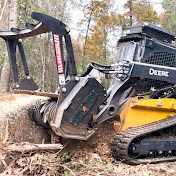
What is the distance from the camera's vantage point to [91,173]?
142 inches

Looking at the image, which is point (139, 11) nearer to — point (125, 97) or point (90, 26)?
point (90, 26)

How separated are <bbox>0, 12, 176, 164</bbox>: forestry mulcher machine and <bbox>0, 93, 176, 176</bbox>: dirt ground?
0.24m

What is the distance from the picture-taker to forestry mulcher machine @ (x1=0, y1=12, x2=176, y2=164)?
3.87 meters

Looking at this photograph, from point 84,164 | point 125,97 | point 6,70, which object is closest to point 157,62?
point 125,97

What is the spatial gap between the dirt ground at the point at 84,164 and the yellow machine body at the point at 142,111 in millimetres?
510

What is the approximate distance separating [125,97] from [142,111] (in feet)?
1.19

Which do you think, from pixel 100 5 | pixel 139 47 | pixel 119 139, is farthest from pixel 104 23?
pixel 119 139

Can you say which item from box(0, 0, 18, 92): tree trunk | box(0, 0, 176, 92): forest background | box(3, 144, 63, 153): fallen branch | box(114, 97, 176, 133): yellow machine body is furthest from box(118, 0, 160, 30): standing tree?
box(3, 144, 63, 153): fallen branch

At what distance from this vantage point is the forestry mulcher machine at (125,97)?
12.7 ft

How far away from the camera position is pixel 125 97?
180 inches

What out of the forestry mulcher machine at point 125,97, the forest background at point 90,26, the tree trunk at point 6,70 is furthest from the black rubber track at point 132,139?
the forest background at point 90,26

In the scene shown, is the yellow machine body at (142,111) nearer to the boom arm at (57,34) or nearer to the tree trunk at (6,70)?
the boom arm at (57,34)

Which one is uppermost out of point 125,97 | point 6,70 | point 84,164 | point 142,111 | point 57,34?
point 57,34

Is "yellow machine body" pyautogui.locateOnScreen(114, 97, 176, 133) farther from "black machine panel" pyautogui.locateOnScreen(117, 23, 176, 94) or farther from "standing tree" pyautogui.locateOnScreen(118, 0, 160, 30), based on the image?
"standing tree" pyautogui.locateOnScreen(118, 0, 160, 30)
